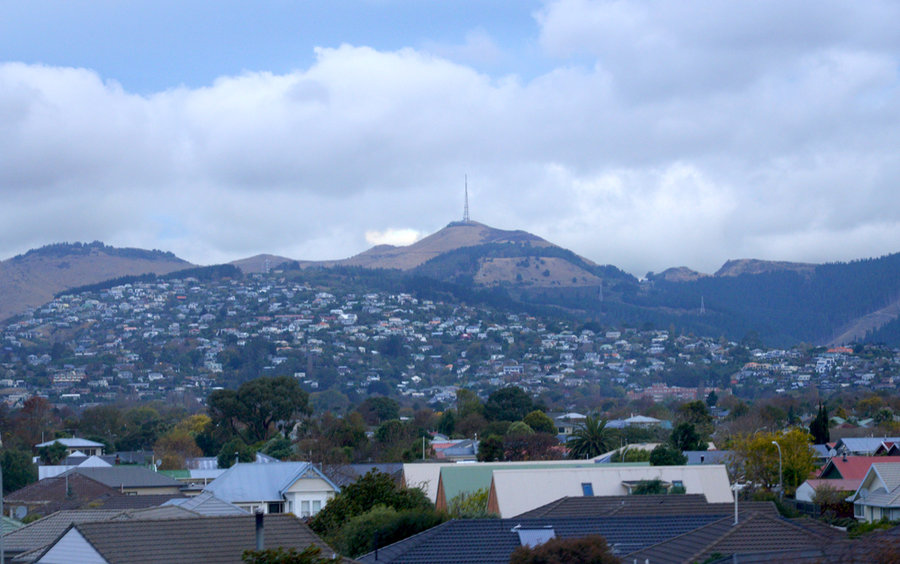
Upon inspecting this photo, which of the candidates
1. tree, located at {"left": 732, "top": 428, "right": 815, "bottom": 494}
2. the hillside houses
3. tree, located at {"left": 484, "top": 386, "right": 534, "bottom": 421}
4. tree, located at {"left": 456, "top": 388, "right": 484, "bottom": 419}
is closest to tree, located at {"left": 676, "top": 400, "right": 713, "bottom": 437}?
tree, located at {"left": 484, "top": 386, "right": 534, "bottom": 421}

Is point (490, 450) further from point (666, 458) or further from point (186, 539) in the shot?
point (186, 539)

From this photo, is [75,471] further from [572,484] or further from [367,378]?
[367,378]

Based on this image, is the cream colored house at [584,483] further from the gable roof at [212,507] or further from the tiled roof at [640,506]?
the gable roof at [212,507]

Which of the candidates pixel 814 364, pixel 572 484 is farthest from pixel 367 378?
pixel 572 484

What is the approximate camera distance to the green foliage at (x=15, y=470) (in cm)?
5291

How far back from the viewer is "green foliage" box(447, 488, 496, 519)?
3322 centimetres

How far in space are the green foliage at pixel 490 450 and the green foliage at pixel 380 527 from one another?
101 ft

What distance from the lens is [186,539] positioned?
1867 cm

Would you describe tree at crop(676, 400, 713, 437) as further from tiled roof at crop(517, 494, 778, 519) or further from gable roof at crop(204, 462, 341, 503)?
tiled roof at crop(517, 494, 778, 519)

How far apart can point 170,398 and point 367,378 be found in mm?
35450

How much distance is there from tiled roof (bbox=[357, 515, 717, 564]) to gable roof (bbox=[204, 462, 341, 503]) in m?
17.7

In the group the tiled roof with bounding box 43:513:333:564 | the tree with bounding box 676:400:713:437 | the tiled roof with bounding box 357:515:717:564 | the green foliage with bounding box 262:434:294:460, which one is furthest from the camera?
the tree with bounding box 676:400:713:437

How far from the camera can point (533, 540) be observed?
2089 centimetres

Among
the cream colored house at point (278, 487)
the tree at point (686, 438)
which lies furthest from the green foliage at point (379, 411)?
the cream colored house at point (278, 487)
